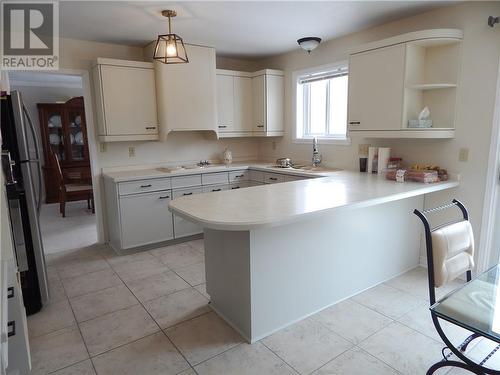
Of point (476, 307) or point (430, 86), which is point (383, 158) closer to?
point (430, 86)

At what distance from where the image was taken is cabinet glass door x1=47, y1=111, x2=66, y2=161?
634cm

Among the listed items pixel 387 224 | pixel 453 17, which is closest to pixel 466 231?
pixel 387 224

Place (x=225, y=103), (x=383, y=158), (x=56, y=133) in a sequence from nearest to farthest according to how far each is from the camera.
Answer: (x=383, y=158), (x=225, y=103), (x=56, y=133)

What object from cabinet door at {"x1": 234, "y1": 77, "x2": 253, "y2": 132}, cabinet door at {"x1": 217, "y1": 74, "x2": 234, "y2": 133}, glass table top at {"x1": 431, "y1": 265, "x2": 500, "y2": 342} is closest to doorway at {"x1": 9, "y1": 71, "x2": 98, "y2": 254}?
cabinet door at {"x1": 217, "y1": 74, "x2": 234, "y2": 133}

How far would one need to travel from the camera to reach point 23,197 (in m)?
2.43

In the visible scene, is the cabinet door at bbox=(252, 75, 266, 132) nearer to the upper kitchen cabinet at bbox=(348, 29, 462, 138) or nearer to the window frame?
the window frame

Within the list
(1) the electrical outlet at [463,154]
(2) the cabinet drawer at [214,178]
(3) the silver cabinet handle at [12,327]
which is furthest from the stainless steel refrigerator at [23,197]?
(1) the electrical outlet at [463,154]

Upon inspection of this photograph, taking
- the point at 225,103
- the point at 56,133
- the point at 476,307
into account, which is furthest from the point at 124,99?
the point at 56,133

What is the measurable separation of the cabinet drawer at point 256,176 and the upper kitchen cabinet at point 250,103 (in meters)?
0.58

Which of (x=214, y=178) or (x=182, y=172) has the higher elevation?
(x=182, y=172)

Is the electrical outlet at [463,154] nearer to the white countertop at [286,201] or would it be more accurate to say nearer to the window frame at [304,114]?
the white countertop at [286,201]

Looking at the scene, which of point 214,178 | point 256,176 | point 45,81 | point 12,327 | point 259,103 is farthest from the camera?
point 45,81

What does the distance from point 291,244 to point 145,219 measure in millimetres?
2065

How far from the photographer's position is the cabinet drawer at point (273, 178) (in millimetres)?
3860
